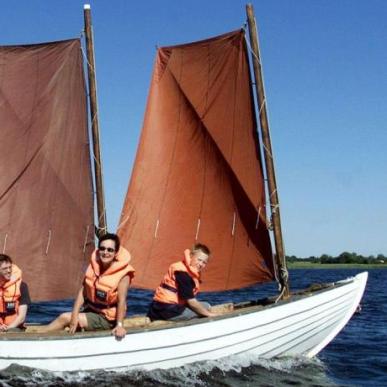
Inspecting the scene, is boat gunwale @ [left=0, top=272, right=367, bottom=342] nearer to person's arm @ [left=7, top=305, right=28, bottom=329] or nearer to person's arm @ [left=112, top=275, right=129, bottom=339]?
person's arm @ [left=112, top=275, right=129, bottom=339]

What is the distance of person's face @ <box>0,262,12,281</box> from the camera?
11117 millimetres

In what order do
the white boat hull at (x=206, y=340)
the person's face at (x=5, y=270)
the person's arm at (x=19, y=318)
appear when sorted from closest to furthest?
1. the white boat hull at (x=206, y=340)
2. the person's face at (x=5, y=270)
3. the person's arm at (x=19, y=318)

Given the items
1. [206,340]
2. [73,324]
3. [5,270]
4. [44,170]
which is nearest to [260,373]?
[206,340]

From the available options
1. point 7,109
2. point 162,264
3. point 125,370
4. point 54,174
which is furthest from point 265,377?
point 7,109

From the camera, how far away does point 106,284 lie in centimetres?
1078

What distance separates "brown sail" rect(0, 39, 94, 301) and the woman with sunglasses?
309 cm

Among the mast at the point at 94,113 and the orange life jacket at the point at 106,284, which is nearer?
the orange life jacket at the point at 106,284

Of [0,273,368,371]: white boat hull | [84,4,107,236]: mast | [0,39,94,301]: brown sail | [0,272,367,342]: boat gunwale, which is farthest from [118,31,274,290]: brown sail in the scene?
[0,272,367,342]: boat gunwale

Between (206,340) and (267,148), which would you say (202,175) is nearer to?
(267,148)

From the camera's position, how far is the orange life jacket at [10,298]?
11.3 meters

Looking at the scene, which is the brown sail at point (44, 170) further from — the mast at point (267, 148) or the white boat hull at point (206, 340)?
the mast at point (267, 148)

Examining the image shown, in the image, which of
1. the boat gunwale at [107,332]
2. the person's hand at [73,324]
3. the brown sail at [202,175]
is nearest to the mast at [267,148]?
the brown sail at [202,175]

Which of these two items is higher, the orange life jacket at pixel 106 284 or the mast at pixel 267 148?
the mast at pixel 267 148

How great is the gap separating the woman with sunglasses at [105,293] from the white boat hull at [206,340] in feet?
1.22
